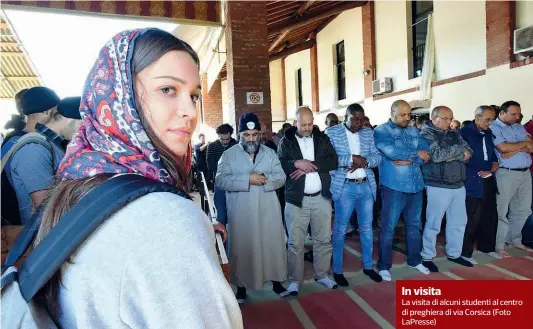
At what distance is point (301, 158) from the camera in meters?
3.47

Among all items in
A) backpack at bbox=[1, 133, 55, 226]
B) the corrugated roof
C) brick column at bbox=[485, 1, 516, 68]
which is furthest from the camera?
the corrugated roof

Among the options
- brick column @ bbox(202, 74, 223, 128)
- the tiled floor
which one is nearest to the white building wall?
brick column @ bbox(202, 74, 223, 128)

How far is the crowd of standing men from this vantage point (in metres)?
3.36

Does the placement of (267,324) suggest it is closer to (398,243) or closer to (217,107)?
(398,243)

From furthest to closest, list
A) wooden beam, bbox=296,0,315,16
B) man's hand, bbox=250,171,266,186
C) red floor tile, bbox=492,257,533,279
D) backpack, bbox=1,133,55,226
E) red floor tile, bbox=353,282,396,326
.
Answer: wooden beam, bbox=296,0,315,16 < red floor tile, bbox=492,257,533,279 < man's hand, bbox=250,171,266,186 < red floor tile, bbox=353,282,396,326 < backpack, bbox=1,133,55,226

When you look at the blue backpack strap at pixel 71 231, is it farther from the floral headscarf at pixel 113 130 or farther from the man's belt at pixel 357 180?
the man's belt at pixel 357 180

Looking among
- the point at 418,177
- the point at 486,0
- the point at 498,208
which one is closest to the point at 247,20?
the point at 418,177

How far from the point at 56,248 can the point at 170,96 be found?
37cm

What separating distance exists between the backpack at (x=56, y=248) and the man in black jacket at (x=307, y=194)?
2.85 meters

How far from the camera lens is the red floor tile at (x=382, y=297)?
293 centimetres

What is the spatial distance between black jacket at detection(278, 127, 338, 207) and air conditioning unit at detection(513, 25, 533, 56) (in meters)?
5.57

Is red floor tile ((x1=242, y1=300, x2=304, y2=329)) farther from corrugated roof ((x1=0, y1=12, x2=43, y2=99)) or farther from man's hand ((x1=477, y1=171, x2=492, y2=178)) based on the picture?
corrugated roof ((x1=0, y1=12, x2=43, y2=99))

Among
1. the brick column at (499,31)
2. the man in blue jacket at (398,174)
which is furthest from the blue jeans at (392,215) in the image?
the brick column at (499,31)

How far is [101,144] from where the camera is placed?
2.28ft
